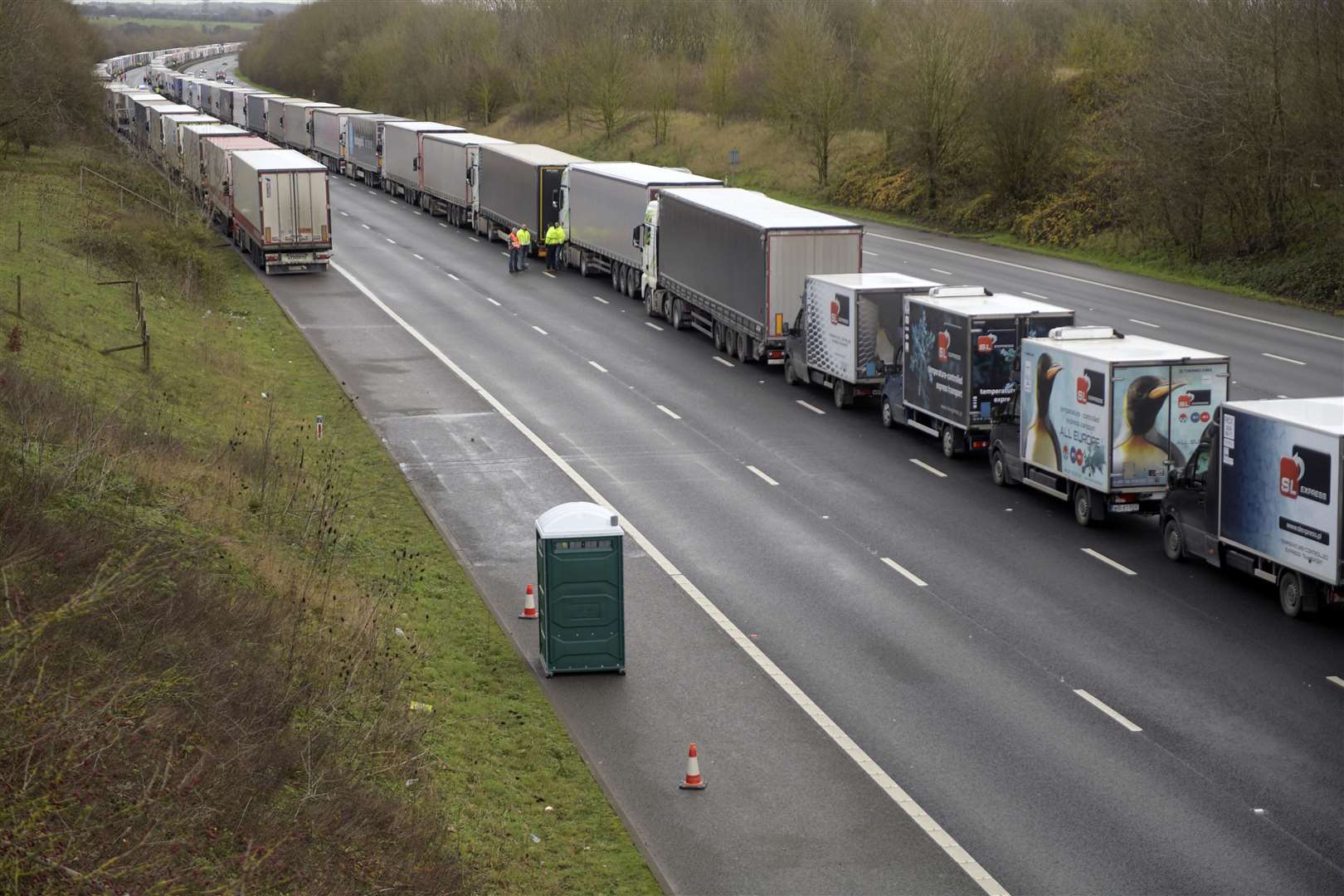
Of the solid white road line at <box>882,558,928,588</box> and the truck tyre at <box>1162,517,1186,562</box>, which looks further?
the truck tyre at <box>1162,517,1186,562</box>

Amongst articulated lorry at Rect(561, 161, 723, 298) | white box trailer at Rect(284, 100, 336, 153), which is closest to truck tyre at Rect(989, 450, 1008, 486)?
articulated lorry at Rect(561, 161, 723, 298)

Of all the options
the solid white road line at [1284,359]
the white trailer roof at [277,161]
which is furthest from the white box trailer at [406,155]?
the solid white road line at [1284,359]

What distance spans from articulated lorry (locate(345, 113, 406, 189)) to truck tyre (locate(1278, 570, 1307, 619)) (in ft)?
197

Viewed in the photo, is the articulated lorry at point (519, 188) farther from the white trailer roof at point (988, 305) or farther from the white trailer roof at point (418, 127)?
the white trailer roof at point (988, 305)

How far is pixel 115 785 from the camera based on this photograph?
30.2ft

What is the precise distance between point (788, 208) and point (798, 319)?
5.04 metres

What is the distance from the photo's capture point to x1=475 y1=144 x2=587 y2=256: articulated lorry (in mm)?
49562

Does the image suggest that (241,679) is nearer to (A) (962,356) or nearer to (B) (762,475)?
(B) (762,475)

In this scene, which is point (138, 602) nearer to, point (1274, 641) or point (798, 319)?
point (1274, 641)

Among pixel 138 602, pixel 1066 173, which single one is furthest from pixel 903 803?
pixel 1066 173

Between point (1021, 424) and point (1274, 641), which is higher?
point (1021, 424)

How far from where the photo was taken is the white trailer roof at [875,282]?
94.3 ft

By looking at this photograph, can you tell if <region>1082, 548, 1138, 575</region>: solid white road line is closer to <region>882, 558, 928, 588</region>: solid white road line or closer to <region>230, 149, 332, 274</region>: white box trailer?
<region>882, 558, 928, 588</region>: solid white road line

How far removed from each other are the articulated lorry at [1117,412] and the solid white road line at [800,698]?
6.27 m
